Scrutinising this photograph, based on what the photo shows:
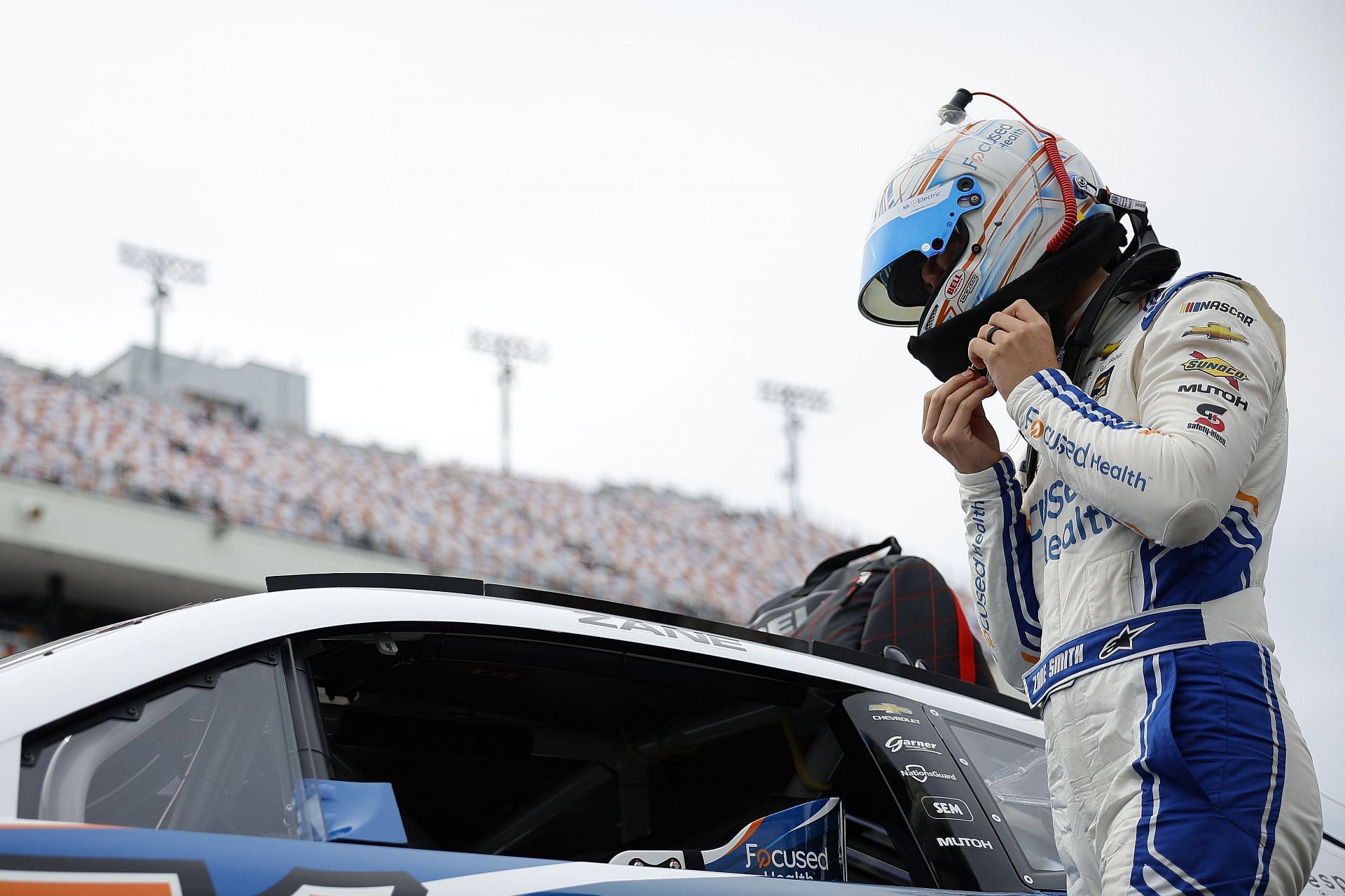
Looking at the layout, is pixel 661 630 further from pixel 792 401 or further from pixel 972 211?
pixel 792 401

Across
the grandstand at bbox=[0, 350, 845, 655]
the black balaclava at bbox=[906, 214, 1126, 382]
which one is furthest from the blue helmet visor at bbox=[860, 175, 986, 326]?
the grandstand at bbox=[0, 350, 845, 655]

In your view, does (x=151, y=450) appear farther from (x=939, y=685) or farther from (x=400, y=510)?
(x=939, y=685)

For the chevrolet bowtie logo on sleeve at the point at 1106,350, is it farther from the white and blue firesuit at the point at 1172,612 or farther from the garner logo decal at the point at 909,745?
the garner logo decal at the point at 909,745

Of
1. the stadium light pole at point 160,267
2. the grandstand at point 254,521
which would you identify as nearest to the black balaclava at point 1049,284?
the grandstand at point 254,521

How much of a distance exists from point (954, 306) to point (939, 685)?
82 centimetres

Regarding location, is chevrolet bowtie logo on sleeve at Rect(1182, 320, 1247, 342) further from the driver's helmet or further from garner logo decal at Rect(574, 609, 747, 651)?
garner logo decal at Rect(574, 609, 747, 651)

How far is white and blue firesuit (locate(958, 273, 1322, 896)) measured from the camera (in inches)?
56.1

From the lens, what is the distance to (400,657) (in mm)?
1948

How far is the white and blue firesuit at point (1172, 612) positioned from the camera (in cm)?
143

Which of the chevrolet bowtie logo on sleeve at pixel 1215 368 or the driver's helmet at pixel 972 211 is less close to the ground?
the driver's helmet at pixel 972 211

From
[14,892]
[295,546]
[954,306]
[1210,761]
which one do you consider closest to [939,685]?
[954,306]

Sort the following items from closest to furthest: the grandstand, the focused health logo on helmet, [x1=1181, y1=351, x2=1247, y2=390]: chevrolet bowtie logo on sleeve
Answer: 1. [x1=1181, y1=351, x2=1247, y2=390]: chevrolet bowtie logo on sleeve
2. the focused health logo on helmet
3. the grandstand

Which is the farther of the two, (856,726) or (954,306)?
(856,726)

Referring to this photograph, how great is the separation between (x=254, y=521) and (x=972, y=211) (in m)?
16.1
